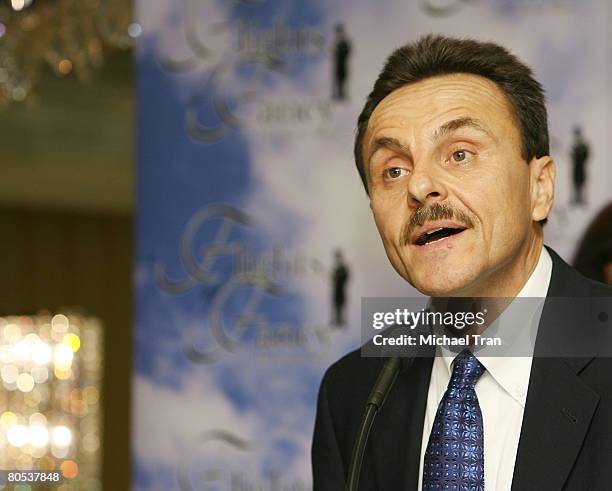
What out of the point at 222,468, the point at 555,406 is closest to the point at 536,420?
the point at 555,406

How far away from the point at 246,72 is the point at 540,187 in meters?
1.40

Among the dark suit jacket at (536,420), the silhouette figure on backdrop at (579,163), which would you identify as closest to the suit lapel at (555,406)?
the dark suit jacket at (536,420)

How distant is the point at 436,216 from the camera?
3.20ft

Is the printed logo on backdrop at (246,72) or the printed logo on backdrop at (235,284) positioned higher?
the printed logo on backdrop at (246,72)

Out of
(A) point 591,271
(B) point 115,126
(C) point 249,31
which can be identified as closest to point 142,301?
(C) point 249,31

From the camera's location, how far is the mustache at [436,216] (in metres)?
0.98

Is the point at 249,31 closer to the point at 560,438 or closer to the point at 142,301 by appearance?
the point at 142,301

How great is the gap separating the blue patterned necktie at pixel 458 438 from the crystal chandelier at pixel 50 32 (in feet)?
7.58

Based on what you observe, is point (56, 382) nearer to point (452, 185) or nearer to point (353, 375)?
point (353, 375)

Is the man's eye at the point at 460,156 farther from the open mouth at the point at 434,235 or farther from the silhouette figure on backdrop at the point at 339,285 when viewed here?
the silhouette figure on backdrop at the point at 339,285

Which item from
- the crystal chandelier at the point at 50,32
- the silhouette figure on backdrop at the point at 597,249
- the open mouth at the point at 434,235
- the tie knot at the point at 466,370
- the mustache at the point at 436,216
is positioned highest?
the crystal chandelier at the point at 50,32

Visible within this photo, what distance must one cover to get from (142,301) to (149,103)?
46 cm

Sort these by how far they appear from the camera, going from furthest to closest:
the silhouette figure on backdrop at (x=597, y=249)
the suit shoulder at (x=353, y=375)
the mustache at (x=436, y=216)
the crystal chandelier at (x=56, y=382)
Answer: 1. the crystal chandelier at (x=56, y=382)
2. the silhouette figure on backdrop at (x=597, y=249)
3. the suit shoulder at (x=353, y=375)
4. the mustache at (x=436, y=216)

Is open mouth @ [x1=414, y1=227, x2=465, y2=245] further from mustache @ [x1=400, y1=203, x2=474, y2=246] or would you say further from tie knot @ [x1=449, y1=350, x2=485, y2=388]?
tie knot @ [x1=449, y1=350, x2=485, y2=388]
